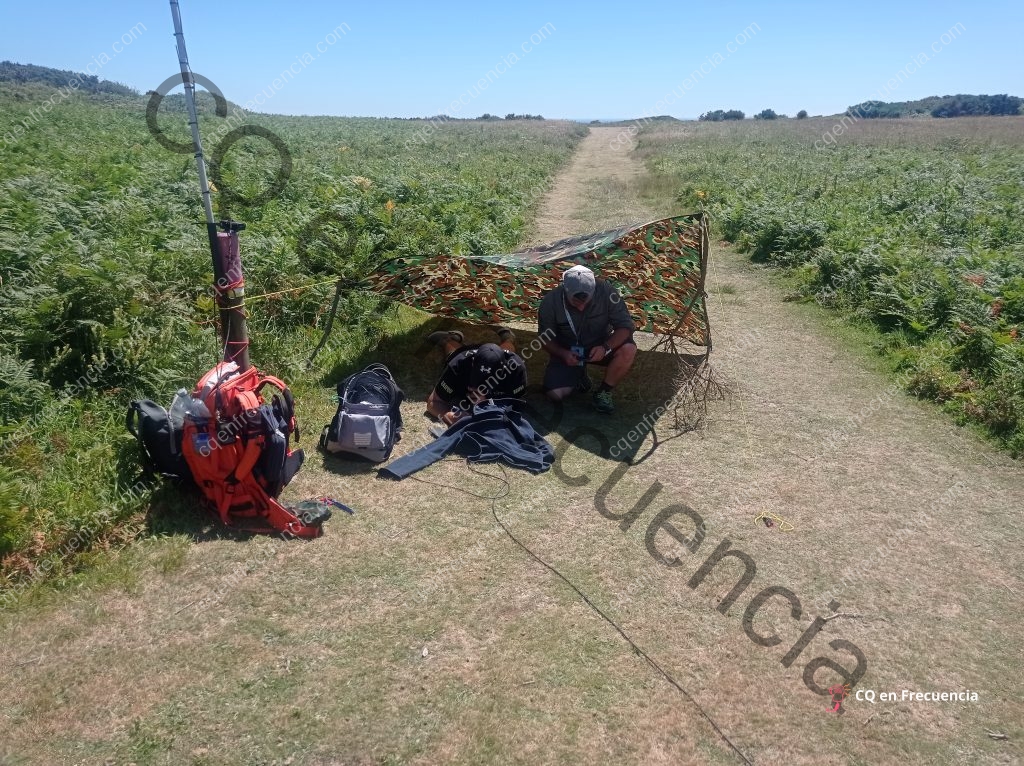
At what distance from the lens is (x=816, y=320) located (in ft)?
32.4

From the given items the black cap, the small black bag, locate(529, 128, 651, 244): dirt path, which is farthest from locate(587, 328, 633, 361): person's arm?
locate(529, 128, 651, 244): dirt path

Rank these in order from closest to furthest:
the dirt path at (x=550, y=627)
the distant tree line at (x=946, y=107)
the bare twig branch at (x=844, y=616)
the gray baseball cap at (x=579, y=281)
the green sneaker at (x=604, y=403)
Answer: the dirt path at (x=550, y=627), the bare twig branch at (x=844, y=616), the gray baseball cap at (x=579, y=281), the green sneaker at (x=604, y=403), the distant tree line at (x=946, y=107)

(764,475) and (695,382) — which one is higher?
(695,382)

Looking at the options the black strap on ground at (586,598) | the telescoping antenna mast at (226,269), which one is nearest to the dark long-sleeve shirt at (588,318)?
the black strap on ground at (586,598)

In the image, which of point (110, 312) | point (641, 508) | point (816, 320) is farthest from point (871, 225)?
point (110, 312)

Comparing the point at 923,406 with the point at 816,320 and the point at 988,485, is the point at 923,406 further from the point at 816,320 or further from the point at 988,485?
the point at 816,320

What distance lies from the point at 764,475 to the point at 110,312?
6.09 m

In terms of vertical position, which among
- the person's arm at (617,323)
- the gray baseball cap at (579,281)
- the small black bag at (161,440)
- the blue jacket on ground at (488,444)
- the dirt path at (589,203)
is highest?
the dirt path at (589,203)

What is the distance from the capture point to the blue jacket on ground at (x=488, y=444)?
5715mm

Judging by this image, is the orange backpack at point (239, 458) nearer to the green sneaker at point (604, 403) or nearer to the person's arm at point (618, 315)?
the green sneaker at point (604, 403)

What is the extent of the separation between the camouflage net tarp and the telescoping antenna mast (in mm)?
2213

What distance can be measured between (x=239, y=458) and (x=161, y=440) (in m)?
0.59

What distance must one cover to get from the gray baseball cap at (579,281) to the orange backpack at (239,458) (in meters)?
3.14

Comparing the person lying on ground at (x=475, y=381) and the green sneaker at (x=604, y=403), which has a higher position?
the person lying on ground at (x=475, y=381)
